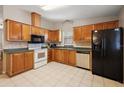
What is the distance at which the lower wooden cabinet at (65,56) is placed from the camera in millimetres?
4951

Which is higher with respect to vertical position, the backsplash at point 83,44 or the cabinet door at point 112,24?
the cabinet door at point 112,24

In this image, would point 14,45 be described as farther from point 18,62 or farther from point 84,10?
point 84,10

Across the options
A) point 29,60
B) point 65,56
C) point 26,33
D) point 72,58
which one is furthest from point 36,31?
point 72,58

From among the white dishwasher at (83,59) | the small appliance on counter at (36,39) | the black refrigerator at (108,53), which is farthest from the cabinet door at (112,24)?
the small appliance on counter at (36,39)

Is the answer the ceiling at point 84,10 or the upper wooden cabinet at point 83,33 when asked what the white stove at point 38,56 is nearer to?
the ceiling at point 84,10

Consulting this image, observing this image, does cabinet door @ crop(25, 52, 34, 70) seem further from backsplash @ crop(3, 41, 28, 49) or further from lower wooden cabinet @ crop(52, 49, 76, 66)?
lower wooden cabinet @ crop(52, 49, 76, 66)

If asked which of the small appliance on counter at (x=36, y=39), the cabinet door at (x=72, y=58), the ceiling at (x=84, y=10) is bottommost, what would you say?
the cabinet door at (x=72, y=58)

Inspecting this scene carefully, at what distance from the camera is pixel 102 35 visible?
3.41 m

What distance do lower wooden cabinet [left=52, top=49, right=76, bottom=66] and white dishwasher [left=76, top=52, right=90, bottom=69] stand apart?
298 mm

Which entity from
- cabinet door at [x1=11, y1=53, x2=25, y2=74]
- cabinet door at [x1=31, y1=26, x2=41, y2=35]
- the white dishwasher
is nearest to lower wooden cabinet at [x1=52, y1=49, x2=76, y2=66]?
the white dishwasher

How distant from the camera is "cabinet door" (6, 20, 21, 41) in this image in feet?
11.8
